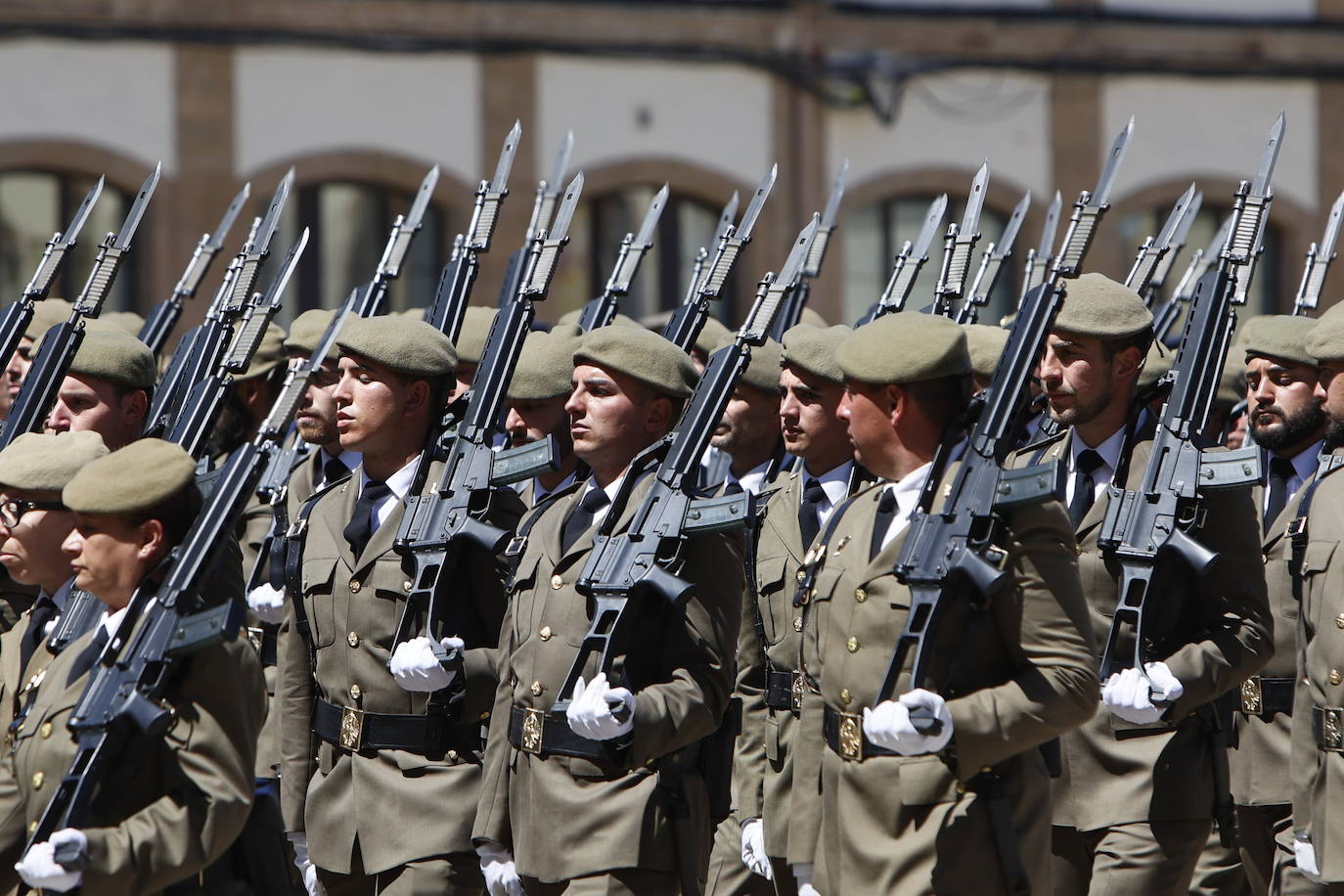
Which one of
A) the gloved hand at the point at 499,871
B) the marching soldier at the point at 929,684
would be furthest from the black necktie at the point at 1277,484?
the gloved hand at the point at 499,871

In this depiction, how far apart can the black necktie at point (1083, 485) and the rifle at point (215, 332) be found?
8.12 ft

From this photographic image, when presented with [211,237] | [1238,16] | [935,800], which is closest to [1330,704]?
[935,800]

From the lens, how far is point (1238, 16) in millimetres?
18328

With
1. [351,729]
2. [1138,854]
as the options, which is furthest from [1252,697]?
[351,729]

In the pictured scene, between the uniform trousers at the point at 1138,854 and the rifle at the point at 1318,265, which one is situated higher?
the rifle at the point at 1318,265

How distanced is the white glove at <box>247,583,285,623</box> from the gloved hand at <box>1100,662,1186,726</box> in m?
2.66

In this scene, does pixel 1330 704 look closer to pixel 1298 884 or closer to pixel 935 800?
pixel 1298 884

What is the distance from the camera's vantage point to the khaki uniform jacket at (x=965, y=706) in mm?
4387

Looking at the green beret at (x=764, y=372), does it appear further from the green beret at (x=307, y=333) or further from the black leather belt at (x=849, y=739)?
the black leather belt at (x=849, y=739)

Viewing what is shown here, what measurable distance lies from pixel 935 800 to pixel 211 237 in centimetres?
453

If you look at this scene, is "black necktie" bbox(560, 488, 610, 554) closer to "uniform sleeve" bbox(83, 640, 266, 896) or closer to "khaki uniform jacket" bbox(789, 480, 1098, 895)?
"khaki uniform jacket" bbox(789, 480, 1098, 895)

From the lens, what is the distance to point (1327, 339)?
5730 mm

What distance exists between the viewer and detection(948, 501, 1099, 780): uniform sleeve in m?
4.35

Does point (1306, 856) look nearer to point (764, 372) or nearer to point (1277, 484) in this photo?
point (1277, 484)
